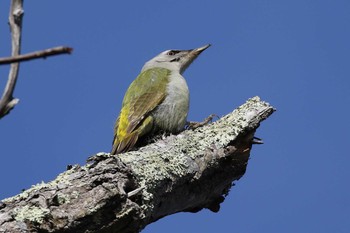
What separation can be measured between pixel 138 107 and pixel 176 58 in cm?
194

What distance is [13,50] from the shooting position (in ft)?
3.12

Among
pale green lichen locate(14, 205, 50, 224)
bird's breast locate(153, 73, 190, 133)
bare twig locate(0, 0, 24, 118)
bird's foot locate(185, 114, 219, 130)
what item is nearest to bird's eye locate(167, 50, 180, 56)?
bird's breast locate(153, 73, 190, 133)

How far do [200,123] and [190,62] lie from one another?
197 centimetres

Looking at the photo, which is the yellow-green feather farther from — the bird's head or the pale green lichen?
the pale green lichen

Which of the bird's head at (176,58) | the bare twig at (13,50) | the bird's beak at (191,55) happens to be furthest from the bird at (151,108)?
the bare twig at (13,50)

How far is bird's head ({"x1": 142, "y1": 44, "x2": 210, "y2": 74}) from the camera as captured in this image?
7.48 metres

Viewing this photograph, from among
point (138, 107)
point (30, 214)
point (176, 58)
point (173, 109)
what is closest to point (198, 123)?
point (173, 109)

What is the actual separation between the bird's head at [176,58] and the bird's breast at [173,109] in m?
1.22

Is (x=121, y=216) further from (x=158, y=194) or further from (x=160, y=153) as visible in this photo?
(x=160, y=153)

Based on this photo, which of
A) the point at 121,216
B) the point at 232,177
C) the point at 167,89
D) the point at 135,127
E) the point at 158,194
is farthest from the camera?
the point at 167,89

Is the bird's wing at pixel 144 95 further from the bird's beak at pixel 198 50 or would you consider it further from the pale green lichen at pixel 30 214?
the pale green lichen at pixel 30 214

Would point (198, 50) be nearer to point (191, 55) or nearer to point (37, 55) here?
point (191, 55)

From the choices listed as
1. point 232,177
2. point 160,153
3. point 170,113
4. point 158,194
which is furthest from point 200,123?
point 158,194

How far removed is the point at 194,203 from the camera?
4441mm
